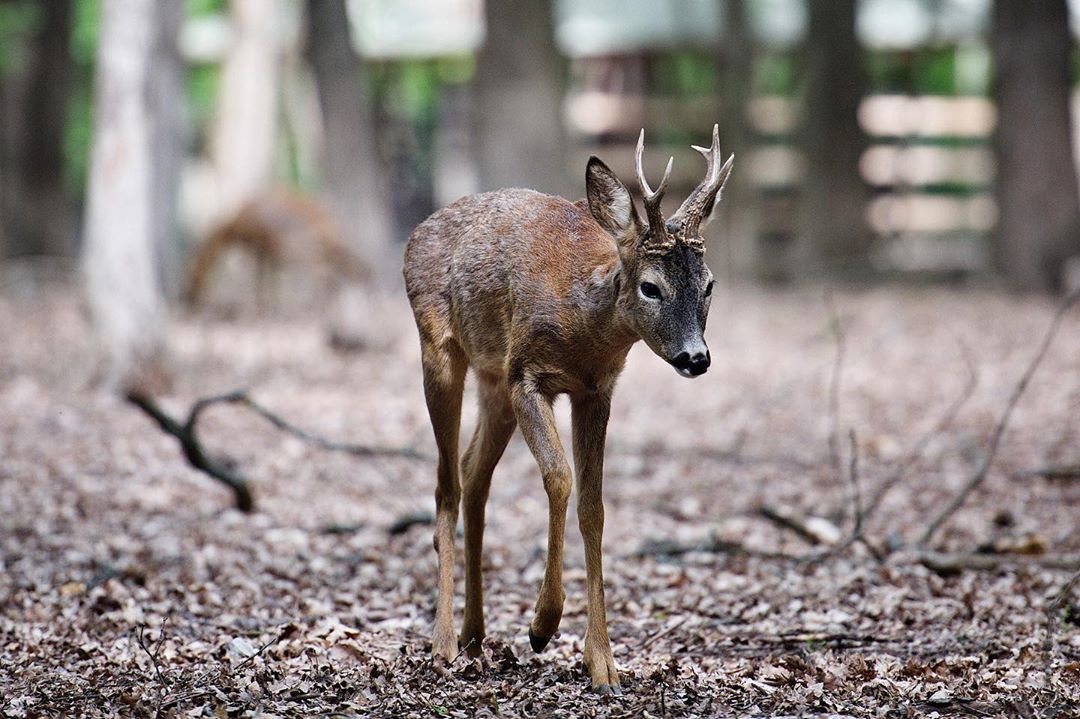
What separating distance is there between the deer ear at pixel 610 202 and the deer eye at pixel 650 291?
0.20 meters

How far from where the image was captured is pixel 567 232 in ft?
17.3

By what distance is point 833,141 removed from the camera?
20.8 metres

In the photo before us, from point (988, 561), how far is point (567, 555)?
2.05 meters

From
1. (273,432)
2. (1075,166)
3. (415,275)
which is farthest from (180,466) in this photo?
(1075,166)

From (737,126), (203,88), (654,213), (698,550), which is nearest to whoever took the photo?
(654,213)

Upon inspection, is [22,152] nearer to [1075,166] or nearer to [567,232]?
[1075,166]

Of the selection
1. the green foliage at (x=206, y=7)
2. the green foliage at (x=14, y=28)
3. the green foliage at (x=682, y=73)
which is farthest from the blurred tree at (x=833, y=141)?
the green foliage at (x=206, y=7)

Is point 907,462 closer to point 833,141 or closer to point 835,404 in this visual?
point 835,404

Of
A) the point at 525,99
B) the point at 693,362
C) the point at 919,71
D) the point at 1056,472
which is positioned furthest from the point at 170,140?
the point at 919,71

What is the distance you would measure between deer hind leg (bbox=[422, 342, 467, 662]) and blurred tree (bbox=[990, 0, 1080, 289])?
12519 mm

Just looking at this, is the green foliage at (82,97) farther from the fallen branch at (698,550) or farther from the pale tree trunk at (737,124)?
the fallen branch at (698,550)

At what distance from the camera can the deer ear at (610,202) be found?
15.7 ft

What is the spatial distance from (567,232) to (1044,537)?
3.43m

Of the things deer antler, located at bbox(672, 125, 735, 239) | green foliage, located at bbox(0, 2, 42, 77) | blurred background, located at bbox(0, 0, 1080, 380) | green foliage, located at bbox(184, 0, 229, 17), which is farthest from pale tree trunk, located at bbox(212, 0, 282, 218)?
deer antler, located at bbox(672, 125, 735, 239)
